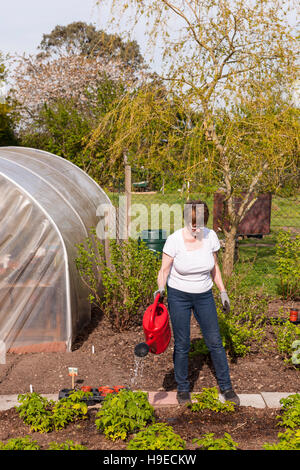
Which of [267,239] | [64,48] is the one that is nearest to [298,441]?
[267,239]

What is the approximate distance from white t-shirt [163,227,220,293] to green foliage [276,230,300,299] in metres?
3.01

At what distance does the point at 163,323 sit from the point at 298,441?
140 centimetres

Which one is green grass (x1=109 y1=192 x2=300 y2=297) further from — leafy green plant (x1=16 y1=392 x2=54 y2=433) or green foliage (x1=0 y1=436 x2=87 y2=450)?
green foliage (x1=0 y1=436 x2=87 y2=450)

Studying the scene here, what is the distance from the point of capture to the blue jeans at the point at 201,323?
12.8 ft

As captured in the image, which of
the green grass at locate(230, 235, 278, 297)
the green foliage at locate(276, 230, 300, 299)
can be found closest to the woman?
the green grass at locate(230, 235, 278, 297)

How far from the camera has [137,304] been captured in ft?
19.3

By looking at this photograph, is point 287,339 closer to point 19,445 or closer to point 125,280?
point 125,280

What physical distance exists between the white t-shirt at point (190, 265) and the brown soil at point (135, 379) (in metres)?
0.95

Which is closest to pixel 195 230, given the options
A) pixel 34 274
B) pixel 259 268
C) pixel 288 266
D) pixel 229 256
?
pixel 34 274

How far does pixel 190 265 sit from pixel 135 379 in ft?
4.50

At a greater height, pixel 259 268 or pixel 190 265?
pixel 190 265

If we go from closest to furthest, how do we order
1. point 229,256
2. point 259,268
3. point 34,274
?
1. point 34,274
2. point 229,256
3. point 259,268

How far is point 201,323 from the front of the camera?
13.0 ft
